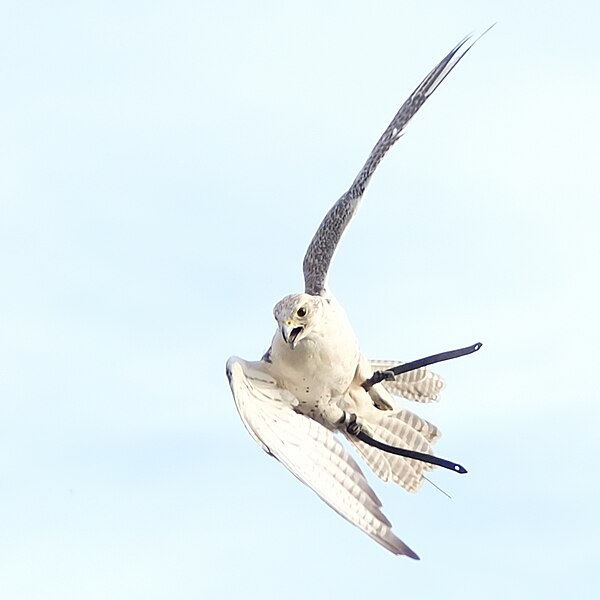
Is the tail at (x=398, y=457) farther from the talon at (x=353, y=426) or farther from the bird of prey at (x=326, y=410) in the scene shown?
the talon at (x=353, y=426)

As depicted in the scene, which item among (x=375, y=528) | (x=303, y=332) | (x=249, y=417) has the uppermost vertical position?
(x=303, y=332)

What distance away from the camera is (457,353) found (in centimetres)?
1102

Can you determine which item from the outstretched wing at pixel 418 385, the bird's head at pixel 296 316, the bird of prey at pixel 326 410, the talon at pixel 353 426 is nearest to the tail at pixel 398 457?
the bird of prey at pixel 326 410

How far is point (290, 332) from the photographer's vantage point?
10180 mm

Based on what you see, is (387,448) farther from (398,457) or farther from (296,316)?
(296,316)

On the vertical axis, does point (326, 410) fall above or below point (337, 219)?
below

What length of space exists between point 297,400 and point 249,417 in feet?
2.98

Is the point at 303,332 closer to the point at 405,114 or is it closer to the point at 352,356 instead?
the point at 352,356

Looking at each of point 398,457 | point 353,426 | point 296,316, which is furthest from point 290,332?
point 398,457

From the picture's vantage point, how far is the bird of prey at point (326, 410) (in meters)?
10.0

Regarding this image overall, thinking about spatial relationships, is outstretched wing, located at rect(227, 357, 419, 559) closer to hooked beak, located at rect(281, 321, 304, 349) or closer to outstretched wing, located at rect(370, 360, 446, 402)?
hooked beak, located at rect(281, 321, 304, 349)

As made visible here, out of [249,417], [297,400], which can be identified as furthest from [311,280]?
[249,417]

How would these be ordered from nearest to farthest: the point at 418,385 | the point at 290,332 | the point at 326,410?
the point at 290,332 → the point at 326,410 → the point at 418,385

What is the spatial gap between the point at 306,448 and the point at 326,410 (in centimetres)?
51
